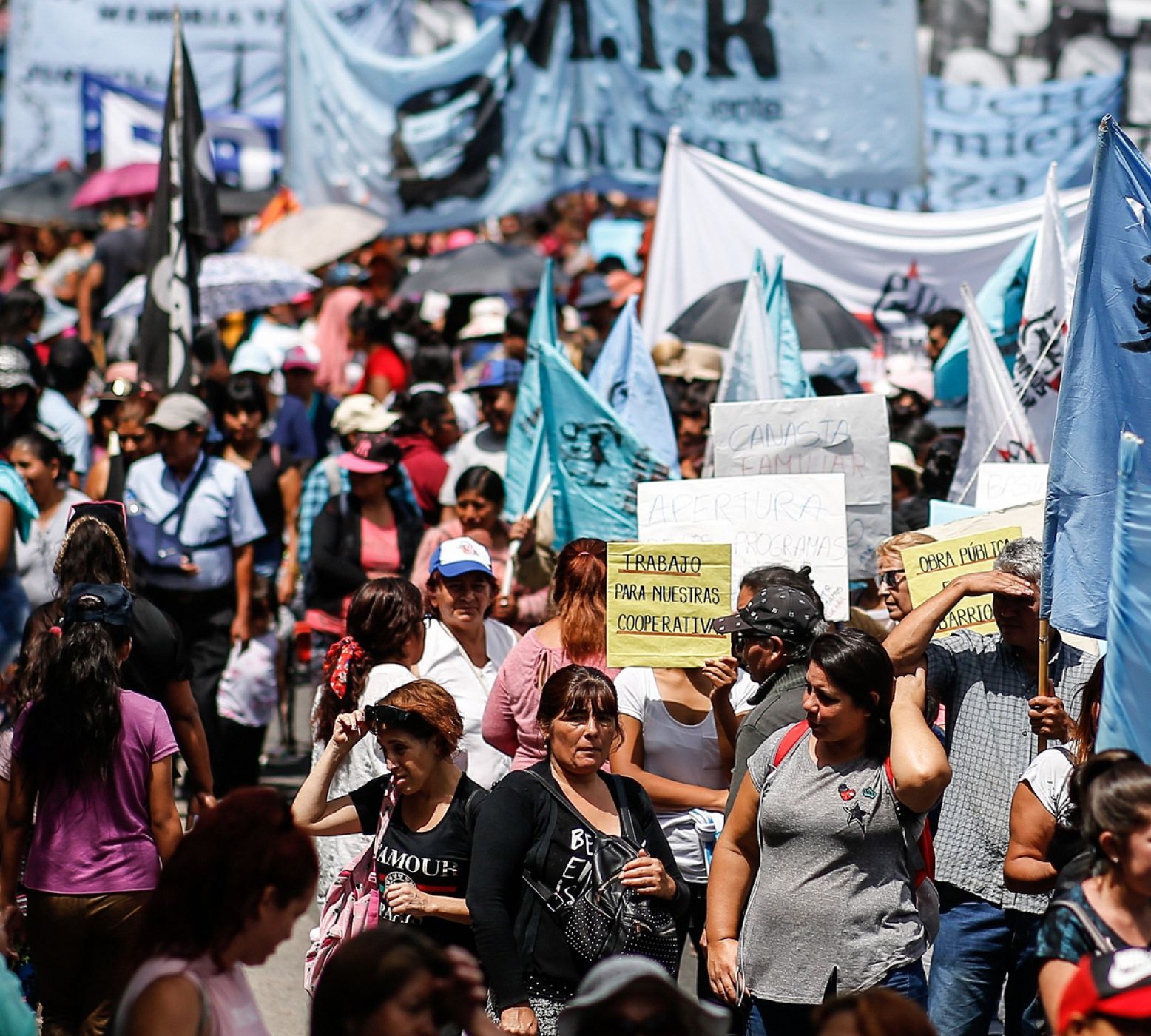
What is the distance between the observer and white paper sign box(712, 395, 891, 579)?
22.8 feet

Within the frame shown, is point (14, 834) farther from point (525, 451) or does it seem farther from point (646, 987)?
point (525, 451)

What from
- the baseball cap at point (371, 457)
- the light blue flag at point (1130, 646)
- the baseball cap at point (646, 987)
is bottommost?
the baseball cap at point (371, 457)

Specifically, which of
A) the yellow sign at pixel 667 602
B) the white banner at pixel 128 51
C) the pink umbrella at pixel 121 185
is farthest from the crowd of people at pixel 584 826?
the white banner at pixel 128 51

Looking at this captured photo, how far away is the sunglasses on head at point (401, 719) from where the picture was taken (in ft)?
15.6

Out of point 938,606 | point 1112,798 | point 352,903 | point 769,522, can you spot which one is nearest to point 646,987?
point 1112,798

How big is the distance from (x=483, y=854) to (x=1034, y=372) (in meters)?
4.19

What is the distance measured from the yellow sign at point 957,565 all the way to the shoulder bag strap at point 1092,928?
81.3 inches

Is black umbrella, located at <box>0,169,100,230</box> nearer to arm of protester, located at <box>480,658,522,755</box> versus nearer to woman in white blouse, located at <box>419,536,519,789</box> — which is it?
woman in white blouse, located at <box>419,536,519,789</box>

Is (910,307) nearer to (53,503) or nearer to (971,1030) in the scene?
(53,503)

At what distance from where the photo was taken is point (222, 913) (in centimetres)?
336

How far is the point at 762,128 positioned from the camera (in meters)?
12.3

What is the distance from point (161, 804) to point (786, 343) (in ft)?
15.3

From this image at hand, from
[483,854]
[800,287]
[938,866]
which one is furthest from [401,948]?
[800,287]

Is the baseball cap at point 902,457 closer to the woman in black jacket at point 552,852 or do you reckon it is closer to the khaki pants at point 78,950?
the woman in black jacket at point 552,852
